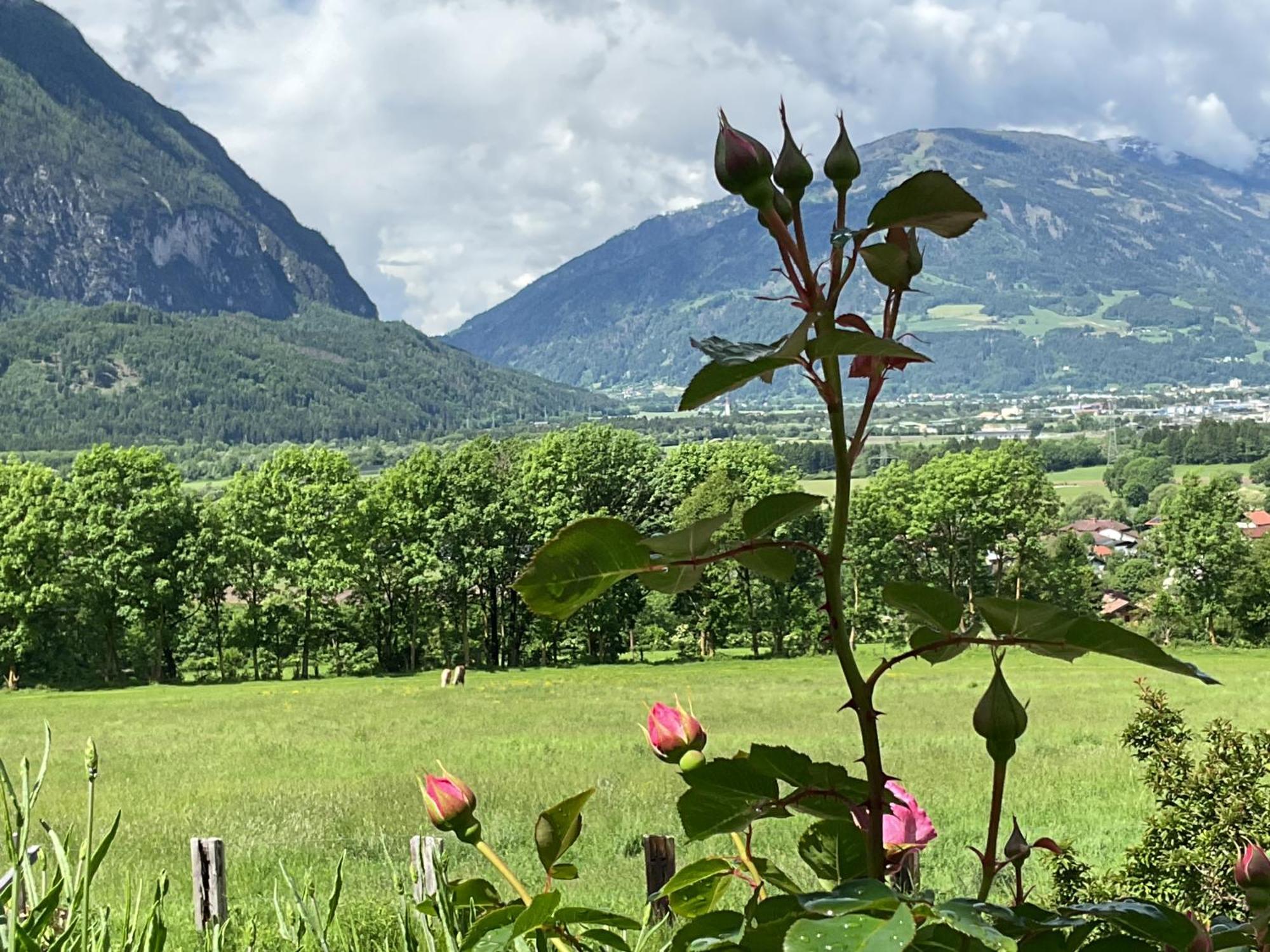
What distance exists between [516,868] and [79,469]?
35.8 meters

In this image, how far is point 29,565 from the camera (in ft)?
120

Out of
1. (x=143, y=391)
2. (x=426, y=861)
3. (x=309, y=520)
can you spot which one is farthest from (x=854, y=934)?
(x=143, y=391)

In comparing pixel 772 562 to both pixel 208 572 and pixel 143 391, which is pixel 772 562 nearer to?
pixel 208 572

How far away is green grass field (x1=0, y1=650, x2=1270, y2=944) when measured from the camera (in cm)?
790

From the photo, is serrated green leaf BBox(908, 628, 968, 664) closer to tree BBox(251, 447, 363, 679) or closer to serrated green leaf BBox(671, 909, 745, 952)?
serrated green leaf BBox(671, 909, 745, 952)

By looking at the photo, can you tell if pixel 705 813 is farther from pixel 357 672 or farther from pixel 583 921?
pixel 357 672

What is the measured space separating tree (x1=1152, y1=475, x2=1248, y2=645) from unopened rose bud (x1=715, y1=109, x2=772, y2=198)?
46428 millimetres

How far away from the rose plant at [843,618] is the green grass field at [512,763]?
1.69 metres

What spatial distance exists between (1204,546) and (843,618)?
46.7 meters

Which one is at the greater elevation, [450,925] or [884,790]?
[884,790]

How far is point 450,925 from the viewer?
116 cm

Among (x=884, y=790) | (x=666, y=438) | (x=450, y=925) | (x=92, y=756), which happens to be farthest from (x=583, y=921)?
(x=666, y=438)

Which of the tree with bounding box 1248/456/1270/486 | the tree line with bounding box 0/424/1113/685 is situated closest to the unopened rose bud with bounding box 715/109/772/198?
the tree line with bounding box 0/424/1113/685

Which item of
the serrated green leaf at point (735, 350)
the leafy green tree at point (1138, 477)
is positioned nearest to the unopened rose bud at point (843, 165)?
the serrated green leaf at point (735, 350)
